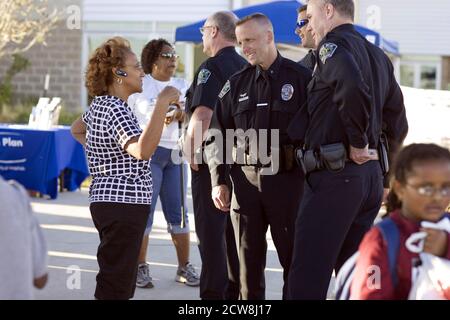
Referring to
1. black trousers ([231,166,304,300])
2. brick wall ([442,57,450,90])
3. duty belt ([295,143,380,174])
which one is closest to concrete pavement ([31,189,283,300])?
black trousers ([231,166,304,300])

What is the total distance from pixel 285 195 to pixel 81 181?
7555mm

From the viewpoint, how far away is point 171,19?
808 inches

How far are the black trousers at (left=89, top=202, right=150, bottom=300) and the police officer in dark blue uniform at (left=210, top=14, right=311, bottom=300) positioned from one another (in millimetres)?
706

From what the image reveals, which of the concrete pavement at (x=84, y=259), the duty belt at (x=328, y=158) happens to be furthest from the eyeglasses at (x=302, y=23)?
the concrete pavement at (x=84, y=259)

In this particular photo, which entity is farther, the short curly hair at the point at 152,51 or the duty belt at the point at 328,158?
the short curly hair at the point at 152,51

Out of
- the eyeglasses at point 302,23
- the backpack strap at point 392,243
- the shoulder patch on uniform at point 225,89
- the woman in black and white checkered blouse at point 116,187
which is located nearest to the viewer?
the backpack strap at point 392,243

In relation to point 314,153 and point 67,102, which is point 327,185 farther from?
point 67,102

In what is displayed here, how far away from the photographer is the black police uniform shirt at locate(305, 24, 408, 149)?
13.3ft

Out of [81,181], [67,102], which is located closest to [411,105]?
[81,181]

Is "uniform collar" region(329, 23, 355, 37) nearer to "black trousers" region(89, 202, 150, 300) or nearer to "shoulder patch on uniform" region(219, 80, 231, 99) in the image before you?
"shoulder patch on uniform" region(219, 80, 231, 99)

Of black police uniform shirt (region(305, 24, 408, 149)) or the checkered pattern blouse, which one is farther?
the checkered pattern blouse

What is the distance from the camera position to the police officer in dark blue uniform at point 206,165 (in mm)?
5332

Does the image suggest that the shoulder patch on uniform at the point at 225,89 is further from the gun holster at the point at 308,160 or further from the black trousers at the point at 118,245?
the black trousers at the point at 118,245

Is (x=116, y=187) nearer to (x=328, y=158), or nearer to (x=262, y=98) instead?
Answer: (x=262, y=98)
